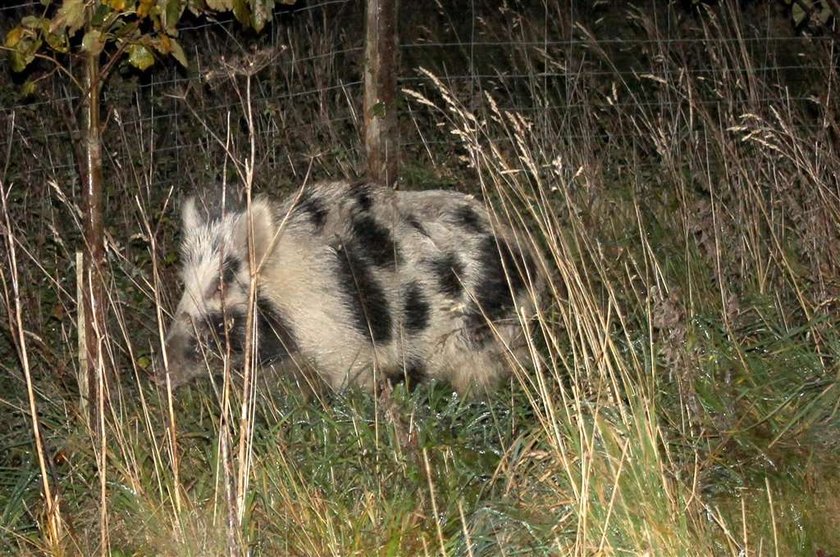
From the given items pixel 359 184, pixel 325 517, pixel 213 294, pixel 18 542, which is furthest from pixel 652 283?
pixel 18 542

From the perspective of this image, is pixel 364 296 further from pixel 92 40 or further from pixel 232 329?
pixel 92 40

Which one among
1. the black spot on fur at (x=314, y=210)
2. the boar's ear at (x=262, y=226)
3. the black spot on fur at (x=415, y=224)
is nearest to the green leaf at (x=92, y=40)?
the boar's ear at (x=262, y=226)

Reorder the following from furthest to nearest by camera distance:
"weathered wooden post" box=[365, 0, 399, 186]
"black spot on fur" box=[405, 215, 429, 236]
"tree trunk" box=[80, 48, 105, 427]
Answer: "weathered wooden post" box=[365, 0, 399, 186] → "black spot on fur" box=[405, 215, 429, 236] → "tree trunk" box=[80, 48, 105, 427]

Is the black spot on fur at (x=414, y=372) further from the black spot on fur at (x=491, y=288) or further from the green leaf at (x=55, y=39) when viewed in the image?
the green leaf at (x=55, y=39)

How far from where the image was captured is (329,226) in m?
5.78

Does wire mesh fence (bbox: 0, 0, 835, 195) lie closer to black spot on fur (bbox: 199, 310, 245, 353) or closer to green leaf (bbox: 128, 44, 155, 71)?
black spot on fur (bbox: 199, 310, 245, 353)

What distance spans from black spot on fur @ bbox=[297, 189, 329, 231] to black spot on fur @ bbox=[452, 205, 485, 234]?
22.1 inches

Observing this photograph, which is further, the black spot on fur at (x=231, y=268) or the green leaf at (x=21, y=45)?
the black spot on fur at (x=231, y=268)

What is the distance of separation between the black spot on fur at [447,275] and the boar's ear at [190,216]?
3.44ft

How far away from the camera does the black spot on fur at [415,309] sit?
18.5 feet

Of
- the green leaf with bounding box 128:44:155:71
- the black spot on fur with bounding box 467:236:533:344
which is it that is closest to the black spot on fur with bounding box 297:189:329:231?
the black spot on fur with bounding box 467:236:533:344

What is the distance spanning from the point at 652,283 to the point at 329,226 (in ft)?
4.52

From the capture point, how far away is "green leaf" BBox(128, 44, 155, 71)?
181 inches

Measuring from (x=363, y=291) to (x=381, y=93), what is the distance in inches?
63.7
